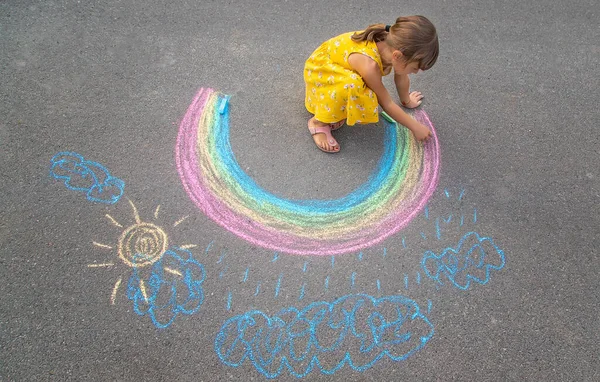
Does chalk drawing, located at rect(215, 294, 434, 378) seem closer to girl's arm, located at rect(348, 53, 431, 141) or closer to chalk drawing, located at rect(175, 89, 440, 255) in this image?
chalk drawing, located at rect(175, 89, 440, 255)

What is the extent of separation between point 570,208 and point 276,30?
8.66 ft

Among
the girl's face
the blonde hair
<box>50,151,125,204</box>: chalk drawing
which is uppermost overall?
the blonde hair

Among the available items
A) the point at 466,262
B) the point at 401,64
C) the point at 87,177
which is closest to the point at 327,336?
the point at 466,262

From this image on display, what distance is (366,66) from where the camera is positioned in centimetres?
267

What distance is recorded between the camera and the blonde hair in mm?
2535

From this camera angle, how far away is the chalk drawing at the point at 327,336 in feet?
7.50

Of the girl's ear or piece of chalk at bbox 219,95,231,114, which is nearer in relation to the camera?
the girl's ear

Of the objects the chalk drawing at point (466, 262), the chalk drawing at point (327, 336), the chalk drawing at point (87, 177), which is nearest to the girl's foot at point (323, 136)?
the chalk drawing at point (466, 262)

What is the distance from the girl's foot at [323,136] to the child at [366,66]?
82mm

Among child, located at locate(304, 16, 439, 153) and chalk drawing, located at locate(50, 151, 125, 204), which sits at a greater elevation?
child, located at locate(304, 16, 439, 153)

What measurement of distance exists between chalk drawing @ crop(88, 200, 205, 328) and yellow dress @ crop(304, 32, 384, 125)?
1239 mm

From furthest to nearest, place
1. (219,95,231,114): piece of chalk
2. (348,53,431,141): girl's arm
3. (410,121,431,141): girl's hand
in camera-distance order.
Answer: (219,95,231,114): piece of chalk < (410,121,431,141): girl's hand < (348,53,431,141): girl's arm

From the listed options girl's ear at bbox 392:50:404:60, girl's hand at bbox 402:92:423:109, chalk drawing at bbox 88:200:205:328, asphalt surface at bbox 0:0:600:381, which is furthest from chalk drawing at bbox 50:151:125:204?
girl's hand at bbox 402:92:423:109

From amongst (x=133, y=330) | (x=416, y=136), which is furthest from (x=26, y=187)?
(x=416, y=136)
